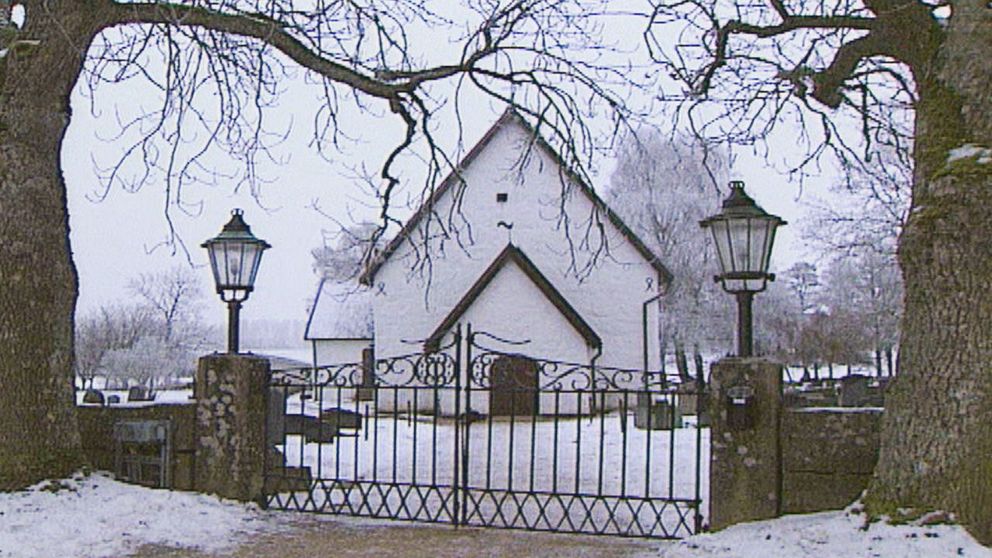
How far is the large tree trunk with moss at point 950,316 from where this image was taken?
21.0 ft

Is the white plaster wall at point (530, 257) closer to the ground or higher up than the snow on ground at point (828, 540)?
higher up

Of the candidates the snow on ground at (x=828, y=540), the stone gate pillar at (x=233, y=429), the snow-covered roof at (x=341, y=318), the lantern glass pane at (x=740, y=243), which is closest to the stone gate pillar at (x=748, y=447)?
the snow on ground at (x=828, y=540)

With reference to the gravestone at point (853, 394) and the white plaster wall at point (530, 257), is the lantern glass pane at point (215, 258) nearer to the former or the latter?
the gravestone at point (853, 394)

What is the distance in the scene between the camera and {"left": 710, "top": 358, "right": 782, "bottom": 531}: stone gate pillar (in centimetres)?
781

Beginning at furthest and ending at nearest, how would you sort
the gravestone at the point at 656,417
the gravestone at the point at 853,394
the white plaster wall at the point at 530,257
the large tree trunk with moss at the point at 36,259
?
the white plaster wall at the point at 530,257 < the gravestone at the point at 656,417 < the gravestone at the point at 853,394 < the large tree trunk with moss at the point at 36,259

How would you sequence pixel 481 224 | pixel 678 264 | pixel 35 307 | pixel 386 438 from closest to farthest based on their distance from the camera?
pixel 35 307
pixel 386 438
pixel 481 224
pixel 678 264

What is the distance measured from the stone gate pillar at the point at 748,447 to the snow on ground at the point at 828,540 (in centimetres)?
21

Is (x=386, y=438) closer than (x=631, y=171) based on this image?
Yes

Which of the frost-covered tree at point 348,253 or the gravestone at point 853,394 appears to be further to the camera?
the gravestone at point 853,394

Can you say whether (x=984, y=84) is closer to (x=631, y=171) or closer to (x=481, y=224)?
(x=481, y=224)

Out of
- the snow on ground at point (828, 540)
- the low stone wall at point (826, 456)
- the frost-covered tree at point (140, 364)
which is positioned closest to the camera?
the snow on ground at point (828, 540)

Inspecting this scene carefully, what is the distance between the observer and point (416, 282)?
2789 cm

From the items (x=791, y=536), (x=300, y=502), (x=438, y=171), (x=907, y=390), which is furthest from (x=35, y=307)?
(x=907, y=390)

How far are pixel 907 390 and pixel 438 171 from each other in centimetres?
561
